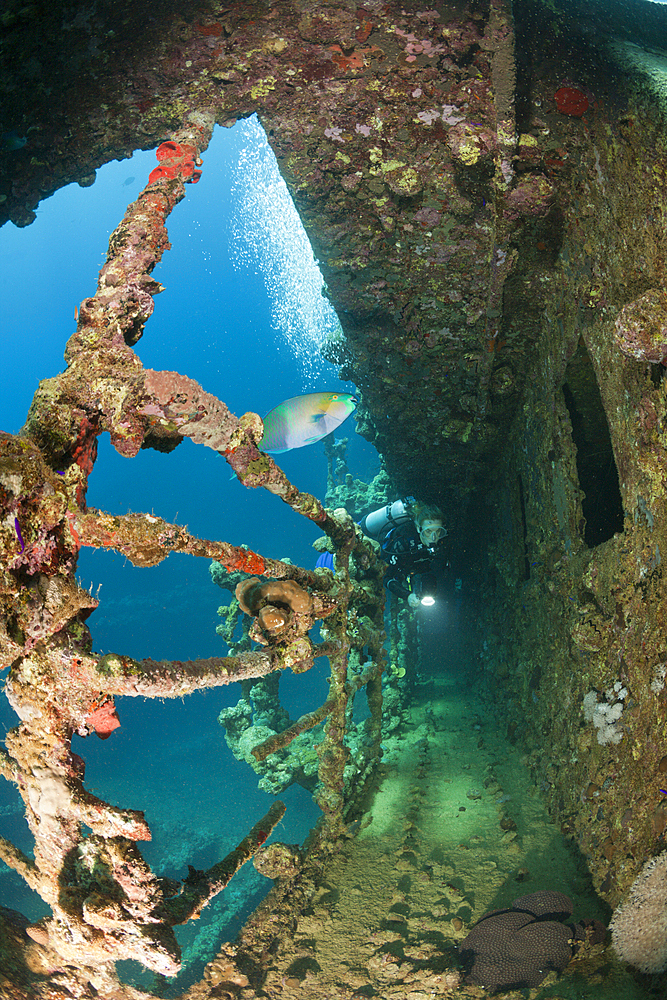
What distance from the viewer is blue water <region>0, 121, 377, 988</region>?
15.0 meters

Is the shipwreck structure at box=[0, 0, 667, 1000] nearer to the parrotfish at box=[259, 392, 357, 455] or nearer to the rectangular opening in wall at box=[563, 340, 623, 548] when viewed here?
the rectangular opening in wall at box=[563, 340, 623, 548]

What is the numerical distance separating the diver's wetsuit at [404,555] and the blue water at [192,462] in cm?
630

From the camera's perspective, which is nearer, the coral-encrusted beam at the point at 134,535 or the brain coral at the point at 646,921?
the coral-encrusted beam at the point at 134,535

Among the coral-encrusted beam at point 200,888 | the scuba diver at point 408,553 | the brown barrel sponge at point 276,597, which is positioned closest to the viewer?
the coral-encrusted beam at point 200,888

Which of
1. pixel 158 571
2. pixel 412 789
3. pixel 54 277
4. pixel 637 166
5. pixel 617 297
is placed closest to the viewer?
pixel 637 166

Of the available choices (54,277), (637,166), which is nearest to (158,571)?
(637,166)

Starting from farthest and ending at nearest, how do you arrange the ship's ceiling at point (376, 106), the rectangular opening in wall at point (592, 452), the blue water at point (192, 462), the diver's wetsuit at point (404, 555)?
the blue water at point (192, 462) → the diver's wetsuit at point (404, 555) → the rectangular opening in wall at point (592, 452) → the ship's ceiling at point (376, 106)

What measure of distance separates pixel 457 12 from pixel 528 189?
40.8 inches

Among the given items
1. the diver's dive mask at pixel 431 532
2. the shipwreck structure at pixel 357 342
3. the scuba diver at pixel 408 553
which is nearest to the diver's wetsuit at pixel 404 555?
the scuba diver at pixel 408 553

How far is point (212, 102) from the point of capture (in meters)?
3.17

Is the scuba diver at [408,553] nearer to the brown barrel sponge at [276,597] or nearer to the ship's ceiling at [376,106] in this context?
the ship's ceiling at [376,106]

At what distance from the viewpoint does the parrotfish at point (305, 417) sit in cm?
538

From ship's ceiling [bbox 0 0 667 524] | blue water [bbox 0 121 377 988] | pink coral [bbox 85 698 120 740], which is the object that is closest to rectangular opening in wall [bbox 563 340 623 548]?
ship's ceiling [bbox 0 0 667 524]

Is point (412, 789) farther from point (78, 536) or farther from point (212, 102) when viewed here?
point (212, 102)
